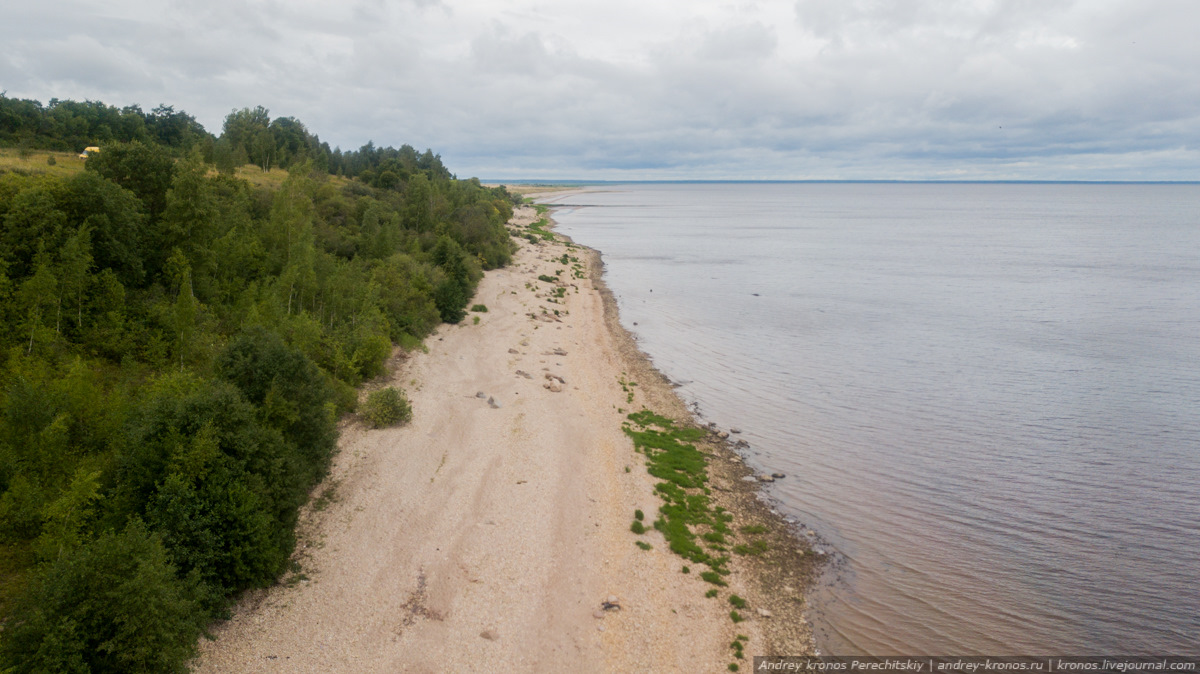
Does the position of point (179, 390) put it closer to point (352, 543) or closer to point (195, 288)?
point (352, 543)

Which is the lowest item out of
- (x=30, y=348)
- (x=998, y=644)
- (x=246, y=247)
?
(x=998, y=644)

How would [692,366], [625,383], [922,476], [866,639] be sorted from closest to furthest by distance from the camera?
[866,639], [922,476], [625,383], [692,366]

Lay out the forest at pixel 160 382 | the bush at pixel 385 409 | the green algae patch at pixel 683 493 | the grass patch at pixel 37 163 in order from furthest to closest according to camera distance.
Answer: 1. the grass patch at pixel 37 163
2. the bush at pixel 385 409
3. the green algae patch at pixel 683 493
4. the forest at pixel 160 382

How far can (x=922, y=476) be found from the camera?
27406 millimetres

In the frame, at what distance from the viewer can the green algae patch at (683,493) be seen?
827 inches

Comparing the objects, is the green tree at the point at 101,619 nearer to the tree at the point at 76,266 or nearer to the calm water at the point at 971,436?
the tree at the point at 76,266

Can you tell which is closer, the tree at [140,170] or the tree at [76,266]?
the tree at [76,266]

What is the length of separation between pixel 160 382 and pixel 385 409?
9384 mm

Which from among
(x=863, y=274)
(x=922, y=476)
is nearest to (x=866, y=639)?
(x=922, y=476)

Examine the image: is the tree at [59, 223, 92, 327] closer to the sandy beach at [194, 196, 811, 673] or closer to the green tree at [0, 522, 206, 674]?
the sandy beach at [194, 196, 811, 673]

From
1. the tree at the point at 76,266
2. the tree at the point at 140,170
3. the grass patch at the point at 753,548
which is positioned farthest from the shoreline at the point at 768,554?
the tree at the point at 140,170

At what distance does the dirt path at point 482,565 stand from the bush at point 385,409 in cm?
67

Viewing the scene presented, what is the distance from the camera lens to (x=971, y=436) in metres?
31.8

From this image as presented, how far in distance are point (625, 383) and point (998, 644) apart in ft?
77.8
